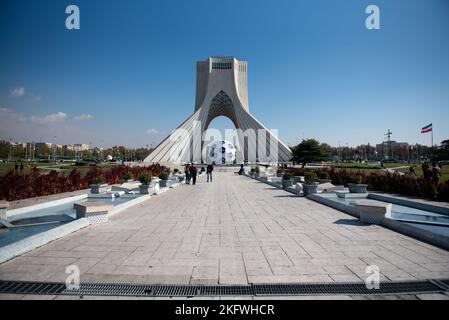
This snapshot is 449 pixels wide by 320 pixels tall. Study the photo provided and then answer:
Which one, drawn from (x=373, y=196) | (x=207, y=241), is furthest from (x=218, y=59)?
(x=207, y=241)

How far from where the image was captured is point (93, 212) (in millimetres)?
5930

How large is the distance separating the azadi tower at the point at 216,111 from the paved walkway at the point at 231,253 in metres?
30.0

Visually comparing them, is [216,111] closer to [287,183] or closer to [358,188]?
[287,183]

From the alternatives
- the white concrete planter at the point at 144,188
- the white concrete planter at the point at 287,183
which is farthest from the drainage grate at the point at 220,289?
A: the white concrete planter at the point at 287,183

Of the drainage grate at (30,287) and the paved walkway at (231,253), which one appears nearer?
the drainage grate at (30,287)

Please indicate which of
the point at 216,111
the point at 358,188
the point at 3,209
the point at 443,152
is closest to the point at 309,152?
the point at 216,111

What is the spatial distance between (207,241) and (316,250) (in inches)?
68.1

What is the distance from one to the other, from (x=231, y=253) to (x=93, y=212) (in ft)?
11.4

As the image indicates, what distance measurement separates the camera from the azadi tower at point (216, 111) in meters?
38.5

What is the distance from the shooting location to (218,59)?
49.8 meters

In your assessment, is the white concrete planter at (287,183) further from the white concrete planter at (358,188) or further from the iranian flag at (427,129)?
the iranian flag at (427,129)

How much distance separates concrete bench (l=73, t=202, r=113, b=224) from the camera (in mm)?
5883

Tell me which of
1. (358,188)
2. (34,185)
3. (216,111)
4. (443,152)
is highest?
(216,111)
